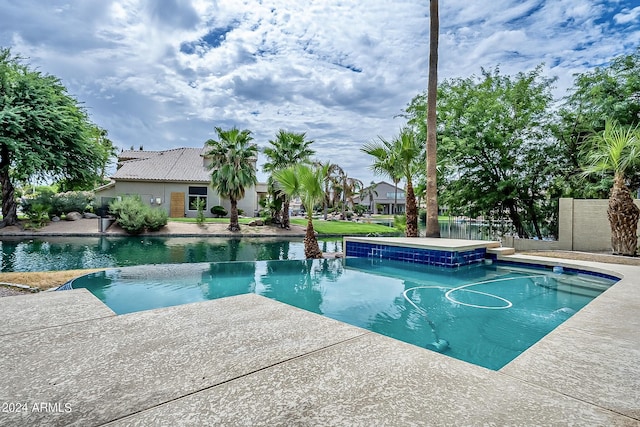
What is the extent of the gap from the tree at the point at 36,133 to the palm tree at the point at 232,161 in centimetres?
867

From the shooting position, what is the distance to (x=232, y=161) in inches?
878

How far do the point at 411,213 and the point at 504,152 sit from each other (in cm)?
443

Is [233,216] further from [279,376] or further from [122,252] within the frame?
[279,376]

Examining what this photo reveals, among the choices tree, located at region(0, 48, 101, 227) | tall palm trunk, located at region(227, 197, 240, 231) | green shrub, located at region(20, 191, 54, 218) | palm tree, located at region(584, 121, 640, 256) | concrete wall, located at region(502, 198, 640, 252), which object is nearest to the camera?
palm tree, located at region(584, 121, 640, 256)

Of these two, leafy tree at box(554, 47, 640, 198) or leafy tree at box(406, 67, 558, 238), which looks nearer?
leafy tree at box(554, 47, 640, 198)

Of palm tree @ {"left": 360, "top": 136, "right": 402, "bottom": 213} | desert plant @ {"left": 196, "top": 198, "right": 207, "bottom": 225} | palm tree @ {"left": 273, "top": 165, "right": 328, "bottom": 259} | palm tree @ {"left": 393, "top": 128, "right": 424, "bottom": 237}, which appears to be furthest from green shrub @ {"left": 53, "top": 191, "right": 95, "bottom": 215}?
palm tree @ {"left": 393, "top": 128, "right": 424, "bottom": 237}

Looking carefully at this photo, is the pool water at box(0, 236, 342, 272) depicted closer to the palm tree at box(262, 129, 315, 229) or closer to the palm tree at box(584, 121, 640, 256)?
the palm tree at box(262, 129, 315, 229)

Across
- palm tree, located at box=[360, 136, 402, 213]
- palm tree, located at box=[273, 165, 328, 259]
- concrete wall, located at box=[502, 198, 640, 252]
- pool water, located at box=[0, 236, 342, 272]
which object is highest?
palm tree, located at box=[360, 136, 402, 213]

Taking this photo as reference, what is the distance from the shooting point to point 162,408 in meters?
1.59

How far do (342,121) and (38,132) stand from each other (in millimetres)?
18844

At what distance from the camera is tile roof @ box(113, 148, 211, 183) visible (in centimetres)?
2872

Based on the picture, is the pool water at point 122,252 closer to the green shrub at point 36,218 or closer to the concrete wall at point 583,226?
the green shrub at point 36,218

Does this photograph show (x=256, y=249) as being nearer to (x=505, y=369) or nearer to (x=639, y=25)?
(x=505, y=369)

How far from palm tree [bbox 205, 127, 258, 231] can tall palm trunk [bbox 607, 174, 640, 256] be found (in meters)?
18.6
